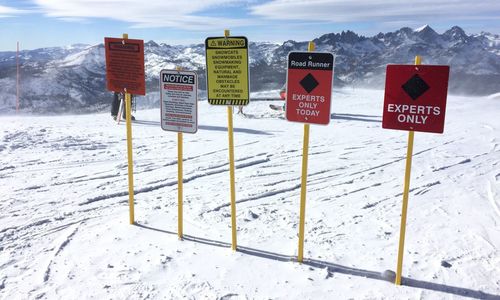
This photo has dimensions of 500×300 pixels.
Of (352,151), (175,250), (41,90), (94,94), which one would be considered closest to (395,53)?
(94,94)

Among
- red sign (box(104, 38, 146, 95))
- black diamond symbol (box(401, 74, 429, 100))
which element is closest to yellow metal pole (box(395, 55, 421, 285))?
black diamond symbol (box(401, 74, 429, 100))

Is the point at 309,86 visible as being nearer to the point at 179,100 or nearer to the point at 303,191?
the point at 303,191

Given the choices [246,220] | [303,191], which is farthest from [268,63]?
[303,191]

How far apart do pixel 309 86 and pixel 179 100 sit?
1.61 metres

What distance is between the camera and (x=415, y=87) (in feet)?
12.4

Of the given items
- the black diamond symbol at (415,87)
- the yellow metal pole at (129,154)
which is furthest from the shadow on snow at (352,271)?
the black diamond symbol at (415,87)

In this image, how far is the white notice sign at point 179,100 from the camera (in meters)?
4.70

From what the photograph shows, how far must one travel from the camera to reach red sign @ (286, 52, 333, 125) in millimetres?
4039

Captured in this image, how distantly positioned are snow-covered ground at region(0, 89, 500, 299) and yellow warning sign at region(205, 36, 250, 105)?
73.6 inches

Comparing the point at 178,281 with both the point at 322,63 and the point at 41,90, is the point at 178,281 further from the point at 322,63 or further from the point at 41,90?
the point at 41,90

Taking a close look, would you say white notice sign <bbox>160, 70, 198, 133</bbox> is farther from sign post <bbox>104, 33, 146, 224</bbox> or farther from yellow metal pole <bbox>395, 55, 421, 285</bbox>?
yellow metal pole <bbox>395, 55, 421, 285</bbox>

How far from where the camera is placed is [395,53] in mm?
110625

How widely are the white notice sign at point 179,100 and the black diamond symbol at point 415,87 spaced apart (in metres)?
2.28

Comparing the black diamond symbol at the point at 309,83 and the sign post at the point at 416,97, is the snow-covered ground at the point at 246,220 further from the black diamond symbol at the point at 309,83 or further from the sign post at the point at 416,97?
the black diamond symbol at the point at 309,83
